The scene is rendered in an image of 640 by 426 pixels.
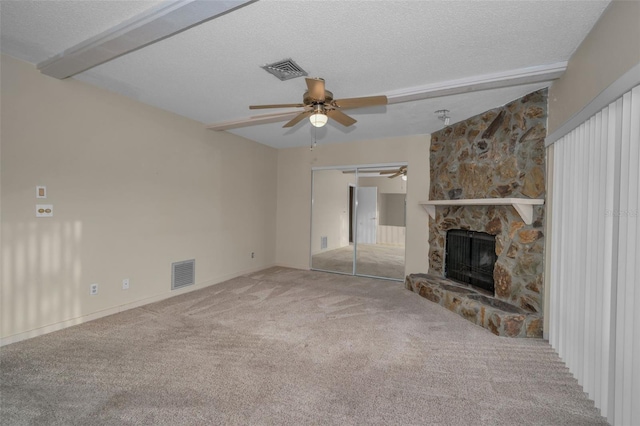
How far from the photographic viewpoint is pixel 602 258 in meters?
2.03

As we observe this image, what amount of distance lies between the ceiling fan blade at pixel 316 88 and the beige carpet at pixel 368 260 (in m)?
3.55

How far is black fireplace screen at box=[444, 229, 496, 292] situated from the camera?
3.92m

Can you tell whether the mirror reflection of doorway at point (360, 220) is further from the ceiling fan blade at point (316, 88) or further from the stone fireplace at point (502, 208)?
the ceiling fan blade at point (316, 88)

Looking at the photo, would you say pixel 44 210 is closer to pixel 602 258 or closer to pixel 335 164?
pixel 335 164

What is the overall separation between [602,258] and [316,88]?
2.39 meters

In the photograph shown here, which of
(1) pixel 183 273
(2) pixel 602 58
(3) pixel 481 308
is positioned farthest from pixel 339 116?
(1) pixel 183 273

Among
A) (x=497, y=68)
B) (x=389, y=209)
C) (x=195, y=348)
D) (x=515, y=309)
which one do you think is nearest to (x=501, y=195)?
(x=515, y=309)

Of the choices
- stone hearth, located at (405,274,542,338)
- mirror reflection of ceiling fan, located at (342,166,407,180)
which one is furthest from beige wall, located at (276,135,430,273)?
stone hearth, located at (405,274,542,338)

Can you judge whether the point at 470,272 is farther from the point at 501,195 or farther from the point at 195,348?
the point at 195,348

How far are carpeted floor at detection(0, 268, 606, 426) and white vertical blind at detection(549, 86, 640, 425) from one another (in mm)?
253

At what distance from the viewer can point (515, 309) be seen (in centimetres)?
322

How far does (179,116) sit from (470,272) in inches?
187

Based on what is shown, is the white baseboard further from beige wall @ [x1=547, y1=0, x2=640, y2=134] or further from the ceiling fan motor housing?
beige wall @ [x1=547, y1=0, x2=640, y2=134]

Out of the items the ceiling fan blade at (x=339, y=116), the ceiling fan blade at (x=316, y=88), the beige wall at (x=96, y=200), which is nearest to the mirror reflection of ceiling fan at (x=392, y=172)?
the ceiling fan blade at (x=339, y=116)
